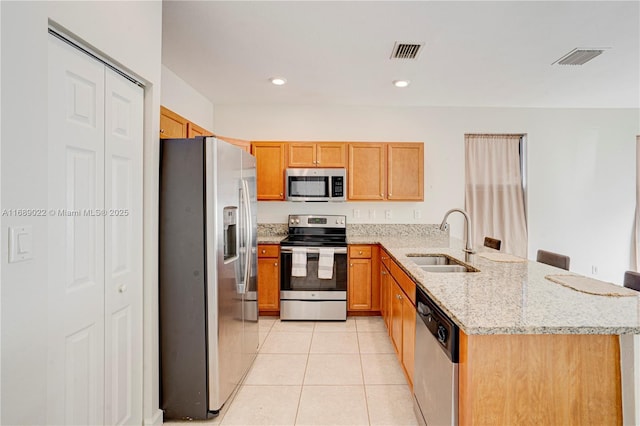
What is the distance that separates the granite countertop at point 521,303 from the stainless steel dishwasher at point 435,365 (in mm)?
94

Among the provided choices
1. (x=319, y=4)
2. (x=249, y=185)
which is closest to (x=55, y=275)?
(x=249, y=185)

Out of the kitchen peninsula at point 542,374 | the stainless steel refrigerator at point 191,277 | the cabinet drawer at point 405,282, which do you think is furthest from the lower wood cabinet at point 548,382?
the stainless steel refrigerator at point 191,277

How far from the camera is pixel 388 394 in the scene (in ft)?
6.93

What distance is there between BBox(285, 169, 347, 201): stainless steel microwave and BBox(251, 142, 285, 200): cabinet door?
0.13 metres

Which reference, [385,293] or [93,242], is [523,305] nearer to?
[385,293]

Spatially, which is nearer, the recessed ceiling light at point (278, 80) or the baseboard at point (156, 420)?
the baseboard at point (156, 420)

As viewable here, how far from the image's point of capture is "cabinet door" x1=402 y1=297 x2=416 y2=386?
1916mm

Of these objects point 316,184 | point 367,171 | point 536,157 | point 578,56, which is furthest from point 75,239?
point 536,157

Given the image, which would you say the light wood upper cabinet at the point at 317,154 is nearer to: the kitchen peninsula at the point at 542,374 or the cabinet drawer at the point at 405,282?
the cabinet drawer at the point at 405,282

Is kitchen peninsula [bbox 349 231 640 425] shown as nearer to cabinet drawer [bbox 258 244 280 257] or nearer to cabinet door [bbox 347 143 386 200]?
cabinet drawer [bbox 258 244 280 257]

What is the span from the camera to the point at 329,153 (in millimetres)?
3736

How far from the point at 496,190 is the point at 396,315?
2.68 m

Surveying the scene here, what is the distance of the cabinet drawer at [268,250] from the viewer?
3387mm

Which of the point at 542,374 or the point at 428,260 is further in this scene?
the point at 428,260
